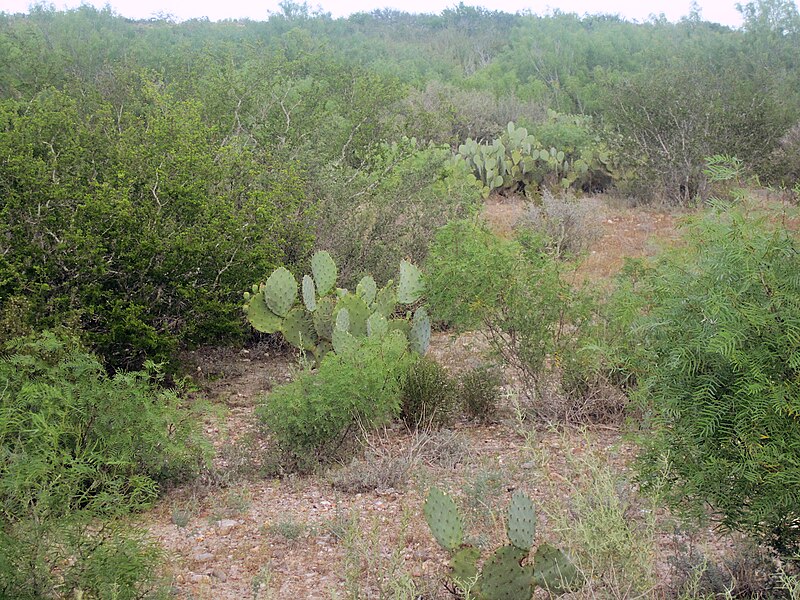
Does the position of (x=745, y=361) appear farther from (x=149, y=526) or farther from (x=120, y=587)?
(x=149, y=526)

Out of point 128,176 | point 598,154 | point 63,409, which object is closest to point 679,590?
point 63,409

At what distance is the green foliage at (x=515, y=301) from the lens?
5848 millimetres

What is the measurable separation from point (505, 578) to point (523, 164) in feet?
45.4

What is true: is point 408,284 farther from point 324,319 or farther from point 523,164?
point 523,164

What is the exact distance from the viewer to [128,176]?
6.47 m

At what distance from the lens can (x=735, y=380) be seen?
316 cm

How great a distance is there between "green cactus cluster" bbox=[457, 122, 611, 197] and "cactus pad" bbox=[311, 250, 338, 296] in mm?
9492

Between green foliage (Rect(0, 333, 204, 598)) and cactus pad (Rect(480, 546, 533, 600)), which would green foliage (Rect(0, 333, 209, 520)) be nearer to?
green foliage (Rect(0, 333, 204, 598))

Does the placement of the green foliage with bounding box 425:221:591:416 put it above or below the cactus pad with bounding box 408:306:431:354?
above

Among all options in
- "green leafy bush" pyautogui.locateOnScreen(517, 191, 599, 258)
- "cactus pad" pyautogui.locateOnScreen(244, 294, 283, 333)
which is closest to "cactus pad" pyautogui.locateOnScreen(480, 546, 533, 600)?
"cactus pad" pyautogui.locateOnScreen(244, 294, 283, 333)

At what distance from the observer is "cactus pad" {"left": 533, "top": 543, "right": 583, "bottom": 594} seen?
3.42 metres

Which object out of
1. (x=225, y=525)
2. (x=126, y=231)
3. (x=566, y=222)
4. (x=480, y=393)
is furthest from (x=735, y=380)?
(x=566, y=222)

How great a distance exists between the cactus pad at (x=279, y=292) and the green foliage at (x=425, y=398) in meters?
1.24

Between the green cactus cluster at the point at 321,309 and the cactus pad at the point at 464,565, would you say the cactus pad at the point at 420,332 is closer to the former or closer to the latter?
the green cactus cluster at the point at 321,309
